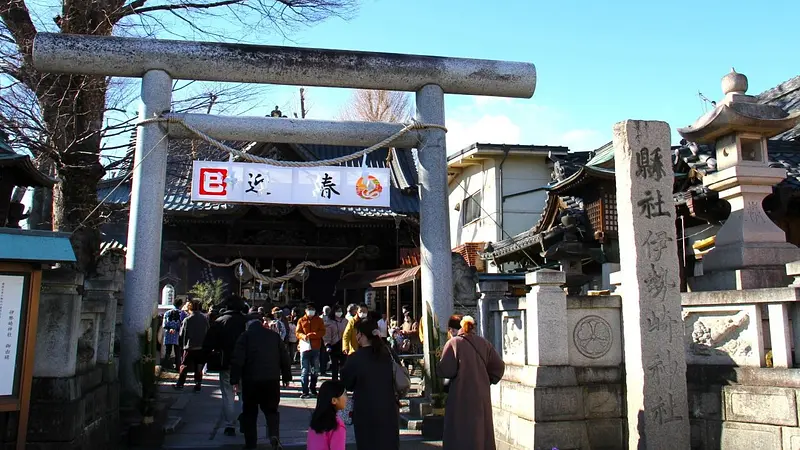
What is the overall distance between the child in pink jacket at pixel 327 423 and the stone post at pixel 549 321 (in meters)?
2.79

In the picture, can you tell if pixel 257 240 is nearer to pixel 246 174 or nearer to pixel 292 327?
pixel 292 327

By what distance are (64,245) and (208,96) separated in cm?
627

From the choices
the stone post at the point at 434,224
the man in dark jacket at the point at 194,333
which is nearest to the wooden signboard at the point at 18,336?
the stone post at the point at 434,224

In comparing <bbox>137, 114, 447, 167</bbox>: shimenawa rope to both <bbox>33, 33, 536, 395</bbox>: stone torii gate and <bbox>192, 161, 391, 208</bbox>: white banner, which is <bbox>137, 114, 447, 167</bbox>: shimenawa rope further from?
<bbox>192, 161, 391, 208</bbox>: white banner

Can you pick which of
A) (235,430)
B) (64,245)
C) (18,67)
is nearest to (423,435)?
(235,430)

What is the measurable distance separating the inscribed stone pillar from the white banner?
417cm

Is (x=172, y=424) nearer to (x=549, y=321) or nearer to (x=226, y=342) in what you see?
(x=226, y=342)

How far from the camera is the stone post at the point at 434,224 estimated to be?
9422 mm

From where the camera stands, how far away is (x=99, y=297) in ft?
26.8

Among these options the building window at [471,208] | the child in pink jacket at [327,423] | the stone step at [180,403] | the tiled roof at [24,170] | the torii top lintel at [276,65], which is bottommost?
the stone step at [180,403]

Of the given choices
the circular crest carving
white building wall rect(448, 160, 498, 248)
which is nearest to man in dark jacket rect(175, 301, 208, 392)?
the circular crest carving

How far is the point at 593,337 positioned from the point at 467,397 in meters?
2.22

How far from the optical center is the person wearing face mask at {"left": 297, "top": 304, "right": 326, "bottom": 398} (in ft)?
43.0

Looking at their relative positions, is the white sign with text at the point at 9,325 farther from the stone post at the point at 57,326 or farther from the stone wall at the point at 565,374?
the stone wall at the point at 565,374
